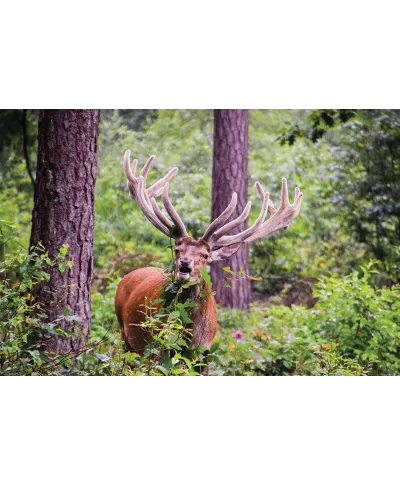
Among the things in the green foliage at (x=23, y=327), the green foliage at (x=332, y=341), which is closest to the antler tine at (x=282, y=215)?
the green foliage at (x=332, y=341)

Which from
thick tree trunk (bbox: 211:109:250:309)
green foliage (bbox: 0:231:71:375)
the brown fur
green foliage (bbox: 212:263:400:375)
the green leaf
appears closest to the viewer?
green foliage (bbox: 0:231:71:375)

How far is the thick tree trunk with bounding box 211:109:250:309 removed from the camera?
8.43 m

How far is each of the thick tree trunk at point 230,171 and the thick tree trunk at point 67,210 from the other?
3.17 metres

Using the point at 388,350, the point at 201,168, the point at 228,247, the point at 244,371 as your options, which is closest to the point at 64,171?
the point at 228,247

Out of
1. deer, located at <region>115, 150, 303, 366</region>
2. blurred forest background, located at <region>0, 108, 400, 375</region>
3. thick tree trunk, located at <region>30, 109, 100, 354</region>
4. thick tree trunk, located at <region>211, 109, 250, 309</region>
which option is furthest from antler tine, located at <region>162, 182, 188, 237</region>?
thick tree trunk, located at <region>211, 109, 250, 309</region>

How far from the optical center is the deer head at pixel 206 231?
17.3ft

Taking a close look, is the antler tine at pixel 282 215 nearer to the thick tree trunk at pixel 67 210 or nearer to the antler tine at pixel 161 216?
the antler tine at pixel 161 216

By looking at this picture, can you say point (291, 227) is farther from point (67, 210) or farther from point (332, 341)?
point (67, 210)

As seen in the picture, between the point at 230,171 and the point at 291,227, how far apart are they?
1.23 metres

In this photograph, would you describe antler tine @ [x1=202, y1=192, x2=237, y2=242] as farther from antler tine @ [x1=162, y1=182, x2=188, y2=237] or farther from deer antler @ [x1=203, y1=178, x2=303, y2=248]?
antler tine @ [x1=162, y1=182, x2=188, y2=237]

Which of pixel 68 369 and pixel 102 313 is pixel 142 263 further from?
pixel 68 369

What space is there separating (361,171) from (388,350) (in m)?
3.14

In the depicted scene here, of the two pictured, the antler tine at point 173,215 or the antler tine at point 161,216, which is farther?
the antler tine at point 161,216

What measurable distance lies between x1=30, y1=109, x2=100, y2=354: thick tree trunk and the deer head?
389mm
